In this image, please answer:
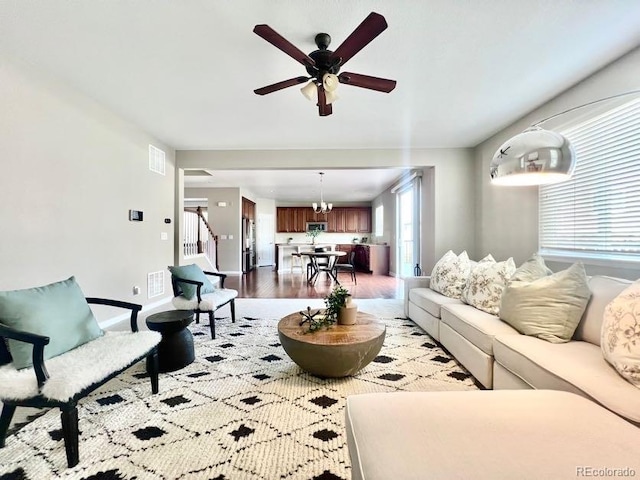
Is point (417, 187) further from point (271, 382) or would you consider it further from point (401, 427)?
point (401, 427)

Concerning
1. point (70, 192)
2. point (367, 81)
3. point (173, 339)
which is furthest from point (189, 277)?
point (367, 81)

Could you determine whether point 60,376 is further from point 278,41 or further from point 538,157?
point 538,157

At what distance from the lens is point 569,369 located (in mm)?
1464

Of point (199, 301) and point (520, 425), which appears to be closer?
point (520, 425)

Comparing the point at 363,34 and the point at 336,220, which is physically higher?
the point at 363,34

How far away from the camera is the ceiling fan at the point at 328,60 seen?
1687 mm

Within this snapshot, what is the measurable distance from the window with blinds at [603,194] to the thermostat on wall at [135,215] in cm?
459

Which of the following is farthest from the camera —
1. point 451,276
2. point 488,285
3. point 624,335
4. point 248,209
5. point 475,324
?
point 248,209

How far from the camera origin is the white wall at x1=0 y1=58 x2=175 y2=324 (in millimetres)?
2332

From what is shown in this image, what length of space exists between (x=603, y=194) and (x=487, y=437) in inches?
101

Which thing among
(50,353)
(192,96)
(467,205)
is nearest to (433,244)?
(467,205)

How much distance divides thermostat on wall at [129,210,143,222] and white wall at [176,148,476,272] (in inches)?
52.4

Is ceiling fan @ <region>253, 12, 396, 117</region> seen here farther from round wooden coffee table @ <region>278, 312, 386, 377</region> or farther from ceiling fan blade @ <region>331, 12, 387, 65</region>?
round wooden coffee table @ <region>278, 312, 386, 377</region>

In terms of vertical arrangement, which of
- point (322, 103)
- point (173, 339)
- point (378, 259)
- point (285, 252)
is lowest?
point (173, 339)
